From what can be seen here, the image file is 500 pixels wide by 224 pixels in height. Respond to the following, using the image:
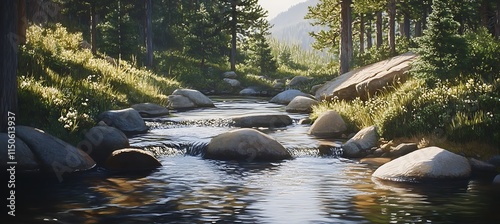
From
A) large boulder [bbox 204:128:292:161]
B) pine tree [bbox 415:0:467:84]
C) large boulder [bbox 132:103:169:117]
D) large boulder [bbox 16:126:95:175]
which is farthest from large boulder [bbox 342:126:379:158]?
large boulder [bbox 132:103:169:117]

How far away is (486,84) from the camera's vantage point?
51.2 feet

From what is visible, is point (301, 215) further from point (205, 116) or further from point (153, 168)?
point (205, 116)

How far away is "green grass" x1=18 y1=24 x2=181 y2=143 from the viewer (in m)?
14.9

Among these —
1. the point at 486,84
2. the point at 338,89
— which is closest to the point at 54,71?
the point at 338,89

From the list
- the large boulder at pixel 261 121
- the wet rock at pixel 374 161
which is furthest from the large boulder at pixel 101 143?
the large boulder at pixel 261 121

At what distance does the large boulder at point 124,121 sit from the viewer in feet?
58.5

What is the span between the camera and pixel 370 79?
2105 centimetres

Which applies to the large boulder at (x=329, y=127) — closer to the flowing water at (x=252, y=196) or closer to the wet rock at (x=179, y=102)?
the flowing water at (x=252, y=196)

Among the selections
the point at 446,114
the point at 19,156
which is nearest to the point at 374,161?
the point at 446,114

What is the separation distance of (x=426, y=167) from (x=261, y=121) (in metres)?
8.29

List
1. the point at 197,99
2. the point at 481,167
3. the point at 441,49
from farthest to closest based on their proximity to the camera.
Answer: the point at 197,99, the point at 441,49, the point at 481,167

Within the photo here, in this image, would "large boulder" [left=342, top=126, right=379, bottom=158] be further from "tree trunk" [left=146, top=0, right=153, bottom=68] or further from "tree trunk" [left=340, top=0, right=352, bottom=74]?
"tree trunk" [left=146, top=0, right=153, bottom=68]

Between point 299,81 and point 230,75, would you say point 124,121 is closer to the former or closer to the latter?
point 299,81

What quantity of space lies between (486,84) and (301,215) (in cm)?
860
